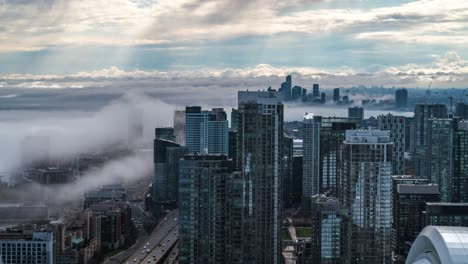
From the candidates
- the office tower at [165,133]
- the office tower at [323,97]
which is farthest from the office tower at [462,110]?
the office tower at [165,133]

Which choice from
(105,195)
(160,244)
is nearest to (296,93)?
(105,195)

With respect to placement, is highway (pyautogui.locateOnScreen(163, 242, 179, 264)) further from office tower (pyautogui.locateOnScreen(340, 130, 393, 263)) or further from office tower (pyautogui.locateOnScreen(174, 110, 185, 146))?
office tower (pyautogui.locateOnScreen(174, 110, 185, 146))

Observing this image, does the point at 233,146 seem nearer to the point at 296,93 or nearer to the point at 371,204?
the point at 371,204

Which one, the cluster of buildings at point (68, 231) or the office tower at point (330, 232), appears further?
the office tower at point (330, 232)

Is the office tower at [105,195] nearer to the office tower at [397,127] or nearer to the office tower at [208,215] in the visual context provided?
the office tower at [208,215]

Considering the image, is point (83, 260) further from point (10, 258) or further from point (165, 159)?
point (165, 159)

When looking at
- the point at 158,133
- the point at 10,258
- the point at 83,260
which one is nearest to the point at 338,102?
the point at 158,133
